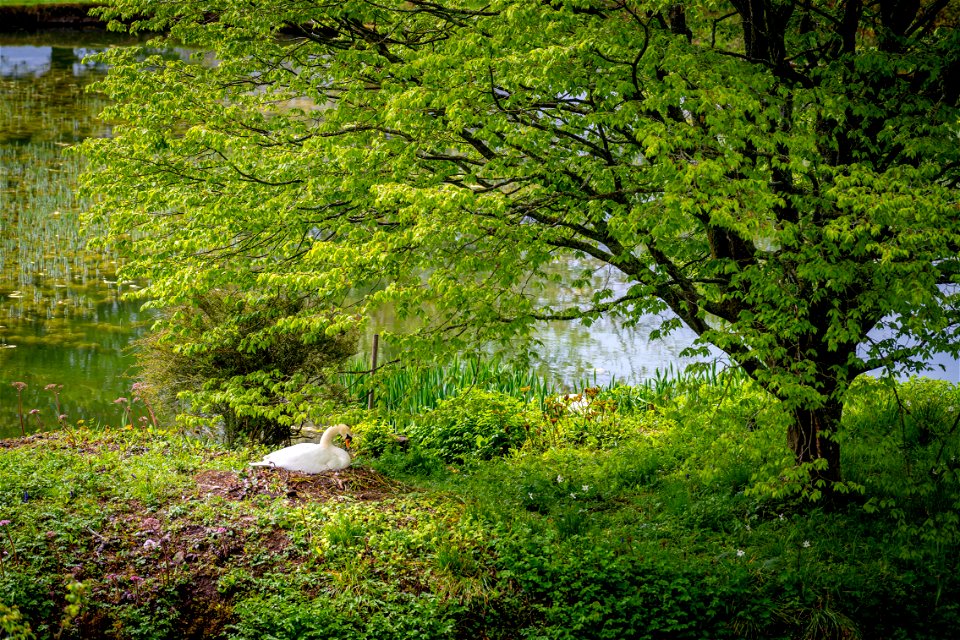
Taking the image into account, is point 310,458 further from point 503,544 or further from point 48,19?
point 48,19

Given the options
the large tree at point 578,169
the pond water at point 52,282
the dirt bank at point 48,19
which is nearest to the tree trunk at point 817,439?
the large tree at point 578,169

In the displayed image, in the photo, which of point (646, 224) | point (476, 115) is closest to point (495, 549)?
point (646, 224)

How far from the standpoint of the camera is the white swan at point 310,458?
7.89 m

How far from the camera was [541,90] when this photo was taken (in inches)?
247

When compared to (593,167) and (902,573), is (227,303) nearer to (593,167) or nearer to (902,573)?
(593,167)

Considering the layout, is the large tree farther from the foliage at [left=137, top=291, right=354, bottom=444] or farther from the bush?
the bush

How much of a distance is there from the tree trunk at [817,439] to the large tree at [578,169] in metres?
0.02

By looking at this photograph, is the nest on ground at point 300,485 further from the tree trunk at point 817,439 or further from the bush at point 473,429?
the tree trunk at point 817,439

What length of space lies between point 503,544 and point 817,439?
2500 mm

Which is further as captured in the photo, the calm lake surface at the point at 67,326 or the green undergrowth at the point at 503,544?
the calm lake surface at the point at 67,326

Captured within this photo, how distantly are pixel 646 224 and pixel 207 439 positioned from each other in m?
6.42

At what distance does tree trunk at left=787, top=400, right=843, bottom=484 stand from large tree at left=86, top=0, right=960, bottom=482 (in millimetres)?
20

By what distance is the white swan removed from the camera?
7.89 m

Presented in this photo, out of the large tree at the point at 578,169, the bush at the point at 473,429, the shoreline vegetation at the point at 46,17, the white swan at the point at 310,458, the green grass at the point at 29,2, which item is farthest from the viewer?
the shoreline vegetation at the point at 46,17
